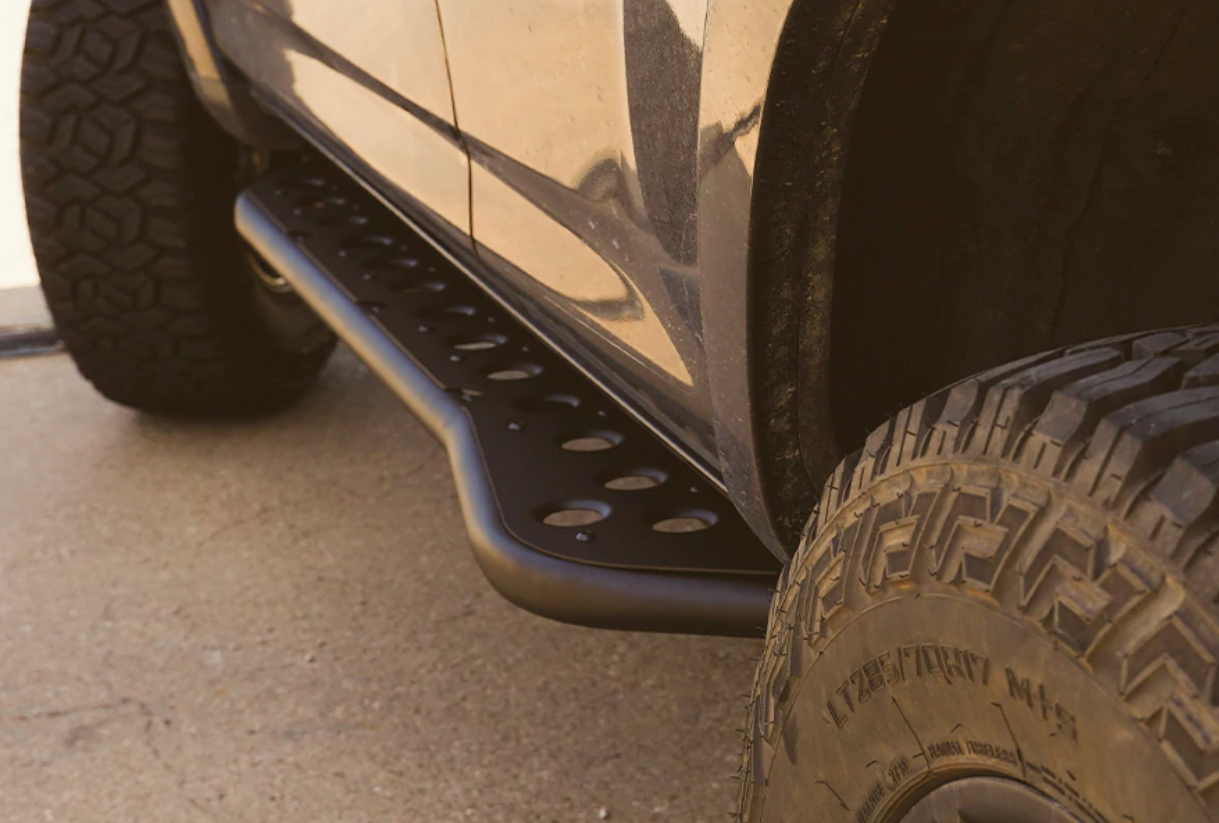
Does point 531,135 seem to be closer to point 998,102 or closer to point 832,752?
point 998,102

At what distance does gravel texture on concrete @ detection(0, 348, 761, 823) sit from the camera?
1876mm

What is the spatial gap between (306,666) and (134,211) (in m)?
1.08

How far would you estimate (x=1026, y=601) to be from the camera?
837mm

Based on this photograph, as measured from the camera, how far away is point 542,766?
6.26ft

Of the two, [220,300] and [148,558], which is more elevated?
[220,300]

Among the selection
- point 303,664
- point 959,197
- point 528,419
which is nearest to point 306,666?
point 303,664

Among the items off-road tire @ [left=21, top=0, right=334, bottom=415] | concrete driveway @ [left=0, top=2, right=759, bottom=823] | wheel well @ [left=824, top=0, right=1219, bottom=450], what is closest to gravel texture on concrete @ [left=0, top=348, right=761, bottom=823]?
concrete driveway @ [left=0, top=2, right=759, bottom=823]

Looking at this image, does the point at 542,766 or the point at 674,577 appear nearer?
the point at 674,577

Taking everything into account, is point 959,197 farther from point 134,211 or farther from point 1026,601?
point 134,211

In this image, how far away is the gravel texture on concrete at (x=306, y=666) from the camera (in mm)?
1876

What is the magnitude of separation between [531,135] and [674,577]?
459 mm

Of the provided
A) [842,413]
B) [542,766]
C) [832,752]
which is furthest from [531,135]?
[542,766]

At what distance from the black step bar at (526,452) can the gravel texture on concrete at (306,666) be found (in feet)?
1.02

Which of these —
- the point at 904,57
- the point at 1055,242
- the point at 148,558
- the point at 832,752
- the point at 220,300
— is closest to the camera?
the point at 832,752
